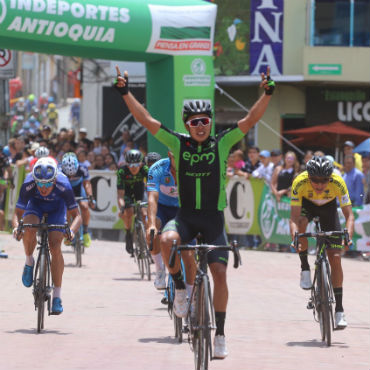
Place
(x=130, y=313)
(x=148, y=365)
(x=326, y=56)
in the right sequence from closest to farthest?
1. (x=148, y=365)
2. (x=130, y=313)
3. (x=326, y=56)

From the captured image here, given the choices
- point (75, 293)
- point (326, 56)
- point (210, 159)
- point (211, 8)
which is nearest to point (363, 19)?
point (326, 56)

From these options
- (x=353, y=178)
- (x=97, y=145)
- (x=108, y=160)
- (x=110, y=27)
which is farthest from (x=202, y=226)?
(x=97, y=145)

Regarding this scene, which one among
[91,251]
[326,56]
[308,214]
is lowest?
[91,251]

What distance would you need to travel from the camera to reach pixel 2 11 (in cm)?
1855

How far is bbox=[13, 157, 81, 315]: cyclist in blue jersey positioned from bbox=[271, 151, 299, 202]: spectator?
10.2 m

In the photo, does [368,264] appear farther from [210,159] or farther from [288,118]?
[288,118]

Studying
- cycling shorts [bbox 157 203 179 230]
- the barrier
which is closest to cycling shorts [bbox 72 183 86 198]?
the barrier

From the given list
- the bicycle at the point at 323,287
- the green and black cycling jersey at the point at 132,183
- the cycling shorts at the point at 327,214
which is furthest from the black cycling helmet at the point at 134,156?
the bicycle at the point at 323,287

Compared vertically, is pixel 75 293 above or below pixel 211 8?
below

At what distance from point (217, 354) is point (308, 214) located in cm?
329

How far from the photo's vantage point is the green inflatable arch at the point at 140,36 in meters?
19.0

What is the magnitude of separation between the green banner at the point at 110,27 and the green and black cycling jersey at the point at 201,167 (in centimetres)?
1092

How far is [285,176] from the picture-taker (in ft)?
68.5

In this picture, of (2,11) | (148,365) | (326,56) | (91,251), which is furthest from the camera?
(326,56)
